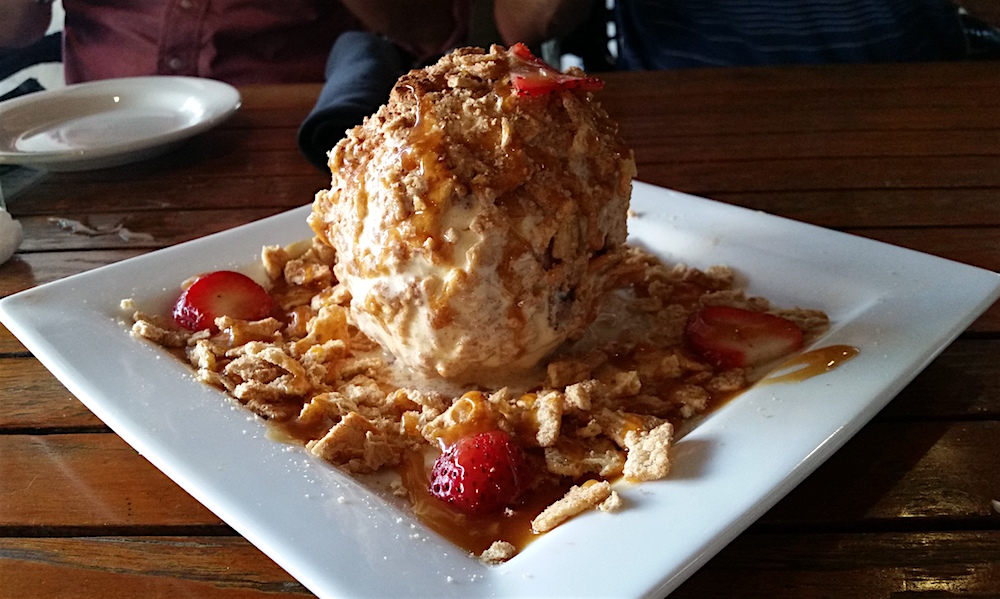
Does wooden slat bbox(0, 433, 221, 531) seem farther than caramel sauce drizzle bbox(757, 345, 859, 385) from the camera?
No

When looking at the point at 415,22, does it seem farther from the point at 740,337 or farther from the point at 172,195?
the point at 740,337

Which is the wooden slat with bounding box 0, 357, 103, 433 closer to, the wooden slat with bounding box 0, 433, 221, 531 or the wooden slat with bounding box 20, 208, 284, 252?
A: the wooden slat with bounding box 0, 433, 221, 531

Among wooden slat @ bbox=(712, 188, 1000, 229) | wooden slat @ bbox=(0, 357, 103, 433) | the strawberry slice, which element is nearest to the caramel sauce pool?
wooden slat @ bbox=(0, 357, 103, 433)

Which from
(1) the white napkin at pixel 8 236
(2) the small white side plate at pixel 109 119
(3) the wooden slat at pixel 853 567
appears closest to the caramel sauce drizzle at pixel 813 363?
(3) the wooden slat at pixel 853 567

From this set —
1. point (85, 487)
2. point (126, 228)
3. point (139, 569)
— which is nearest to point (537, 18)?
point (126, 228)

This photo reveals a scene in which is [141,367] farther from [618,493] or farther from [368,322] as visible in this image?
[618,493]

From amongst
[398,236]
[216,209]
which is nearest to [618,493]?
[398,236]
